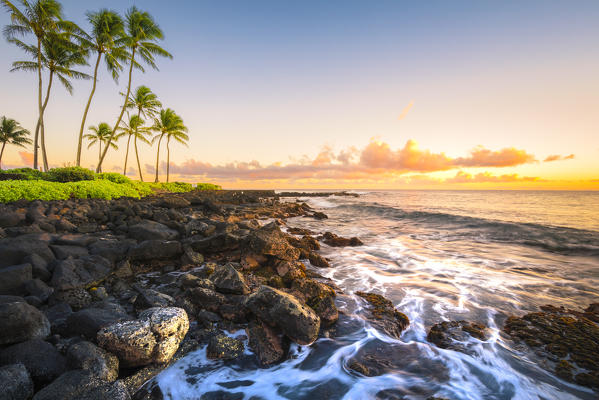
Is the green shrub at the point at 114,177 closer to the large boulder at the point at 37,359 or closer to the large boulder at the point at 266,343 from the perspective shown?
the large boulder at the point at 37,359

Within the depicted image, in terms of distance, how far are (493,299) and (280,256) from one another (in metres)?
4.68

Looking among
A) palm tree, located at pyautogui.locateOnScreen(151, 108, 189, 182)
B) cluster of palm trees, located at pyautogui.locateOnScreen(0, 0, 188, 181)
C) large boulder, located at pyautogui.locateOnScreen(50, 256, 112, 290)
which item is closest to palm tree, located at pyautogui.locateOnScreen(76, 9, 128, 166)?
cluster of palm trees, located at pyautogui.locateOnScreen(0, 0, 188, 181)

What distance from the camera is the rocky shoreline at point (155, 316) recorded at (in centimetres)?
235

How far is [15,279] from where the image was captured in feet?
11.6

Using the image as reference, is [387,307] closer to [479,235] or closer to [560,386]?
[560,386]

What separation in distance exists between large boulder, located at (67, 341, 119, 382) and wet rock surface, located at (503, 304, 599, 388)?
514 centimetres

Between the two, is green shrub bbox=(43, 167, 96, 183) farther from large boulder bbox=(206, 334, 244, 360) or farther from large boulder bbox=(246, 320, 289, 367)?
large boulder bbox=(246, 320, 289, 367)

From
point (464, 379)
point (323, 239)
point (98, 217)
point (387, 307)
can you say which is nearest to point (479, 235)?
point (323, 239)

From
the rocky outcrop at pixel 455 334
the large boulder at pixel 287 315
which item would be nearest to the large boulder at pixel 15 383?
the large boulder at pixel 287 315

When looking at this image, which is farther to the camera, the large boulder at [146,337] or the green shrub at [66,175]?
the green shrub at [66,175]

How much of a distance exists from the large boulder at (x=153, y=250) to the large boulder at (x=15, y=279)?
5.65 ft

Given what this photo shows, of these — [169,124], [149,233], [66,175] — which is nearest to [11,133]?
[169,124]

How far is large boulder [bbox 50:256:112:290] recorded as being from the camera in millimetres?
3791

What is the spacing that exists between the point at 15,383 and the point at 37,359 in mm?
343
